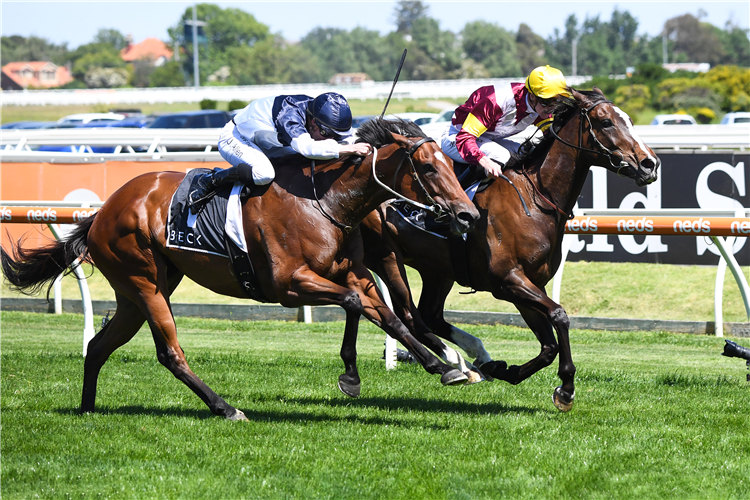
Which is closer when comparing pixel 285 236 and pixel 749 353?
pixel 285 236

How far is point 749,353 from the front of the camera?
228 inches

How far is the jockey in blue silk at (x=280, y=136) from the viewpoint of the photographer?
5.12 meters

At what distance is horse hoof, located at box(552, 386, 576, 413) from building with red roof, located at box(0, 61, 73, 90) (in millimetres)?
113548

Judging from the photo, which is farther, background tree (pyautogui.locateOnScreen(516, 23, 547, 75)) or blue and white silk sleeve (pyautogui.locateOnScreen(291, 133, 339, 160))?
background tree (pyautogui.locateOnScreen(516, 23, 547, 75))

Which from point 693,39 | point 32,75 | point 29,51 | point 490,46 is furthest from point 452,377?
point 29,51

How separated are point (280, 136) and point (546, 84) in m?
1.69

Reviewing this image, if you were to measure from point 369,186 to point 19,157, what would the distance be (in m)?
10.5

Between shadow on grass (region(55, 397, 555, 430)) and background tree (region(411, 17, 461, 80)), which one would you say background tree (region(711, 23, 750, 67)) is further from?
shadow on grass (region(55, 397, 555, 430))

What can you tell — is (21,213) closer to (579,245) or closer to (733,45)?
(579,245)

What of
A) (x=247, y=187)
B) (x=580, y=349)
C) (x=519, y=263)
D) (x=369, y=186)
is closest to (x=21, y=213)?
(x=247, y=187)

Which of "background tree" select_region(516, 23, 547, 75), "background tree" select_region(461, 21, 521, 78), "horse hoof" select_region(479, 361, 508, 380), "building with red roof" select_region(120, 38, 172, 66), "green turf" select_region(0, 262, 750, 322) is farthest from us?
"building with red roof" select_region(120, 38, 172, 66)

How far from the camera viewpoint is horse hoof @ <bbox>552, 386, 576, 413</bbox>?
5.32 metres

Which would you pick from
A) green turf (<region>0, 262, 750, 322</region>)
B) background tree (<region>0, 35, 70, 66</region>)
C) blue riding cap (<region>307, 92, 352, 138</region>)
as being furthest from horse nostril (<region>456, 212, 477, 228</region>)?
background tree (<region>0, 35, 70, 66</region>)

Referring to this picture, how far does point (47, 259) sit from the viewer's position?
19.3 ft
